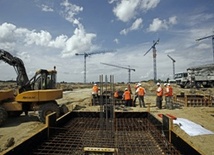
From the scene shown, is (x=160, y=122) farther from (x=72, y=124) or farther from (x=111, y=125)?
(x=72, y=124)

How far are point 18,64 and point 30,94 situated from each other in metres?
2.13

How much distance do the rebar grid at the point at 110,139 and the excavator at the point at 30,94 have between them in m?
3.12

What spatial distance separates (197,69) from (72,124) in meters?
42.7

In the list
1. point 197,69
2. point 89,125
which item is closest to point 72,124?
point 89,125

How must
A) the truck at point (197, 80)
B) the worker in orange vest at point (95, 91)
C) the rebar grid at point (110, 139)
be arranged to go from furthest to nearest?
the truck at point (197, 80) < the worker in orange vest at point (95, 91) < the rebar grid at point (110, 139)

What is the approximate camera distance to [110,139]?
5621 mm

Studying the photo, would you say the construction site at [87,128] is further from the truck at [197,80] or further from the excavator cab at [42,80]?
the truck at [197,80]

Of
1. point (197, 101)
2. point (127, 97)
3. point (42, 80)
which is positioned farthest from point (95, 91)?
point (197, 101)

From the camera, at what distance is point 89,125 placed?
6934mm

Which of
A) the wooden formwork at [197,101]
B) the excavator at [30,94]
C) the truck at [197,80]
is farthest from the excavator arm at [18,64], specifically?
the truck at [197,80]

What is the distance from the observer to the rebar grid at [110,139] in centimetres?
467

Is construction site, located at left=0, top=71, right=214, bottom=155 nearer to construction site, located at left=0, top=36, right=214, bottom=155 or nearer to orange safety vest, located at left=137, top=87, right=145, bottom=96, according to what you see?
construction site, located at left=0, top=36, right=214, bottom=155

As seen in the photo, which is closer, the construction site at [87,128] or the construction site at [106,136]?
the construction site at [106,136]

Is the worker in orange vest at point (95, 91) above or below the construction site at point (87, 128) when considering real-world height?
above
